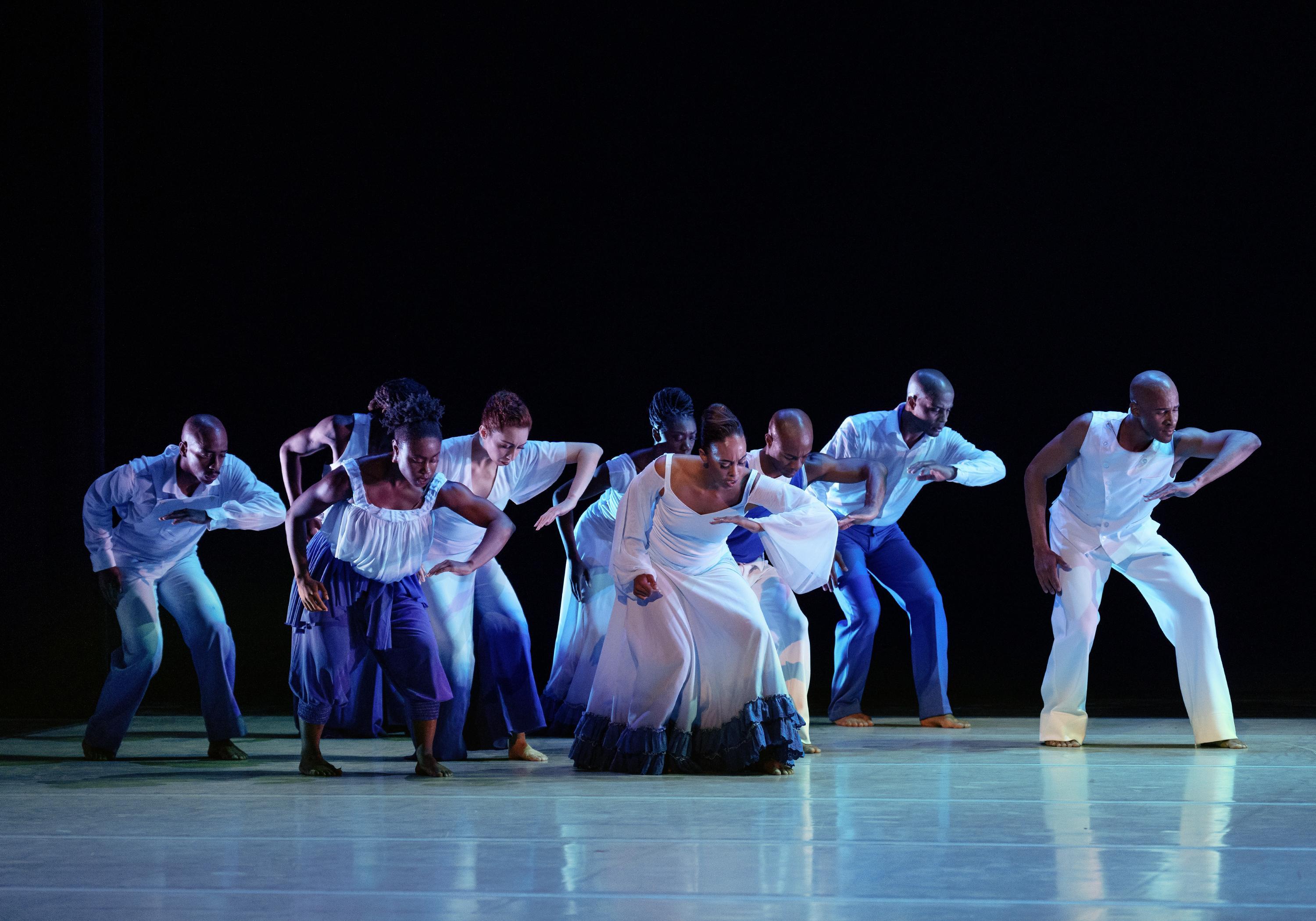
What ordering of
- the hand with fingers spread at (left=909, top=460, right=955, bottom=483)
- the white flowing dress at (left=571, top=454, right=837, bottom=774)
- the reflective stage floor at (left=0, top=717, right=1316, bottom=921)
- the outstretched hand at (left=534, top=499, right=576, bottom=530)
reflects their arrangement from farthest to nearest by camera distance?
the hand with fingers spread at (left=909, top=460, right=955, bottom=483) < the outstretched hand at (left=534, top=499, right=576, bottom=530) < the white flowing dress at (left=571, top=454, right=837, bottom=774) < the reflective stage floor at (left=0, top=717, right=1316, bottom=921)

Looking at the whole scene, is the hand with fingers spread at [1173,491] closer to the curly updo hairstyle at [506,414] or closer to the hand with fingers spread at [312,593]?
the curly updo hairstyle at [506,414]

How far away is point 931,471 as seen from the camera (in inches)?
241

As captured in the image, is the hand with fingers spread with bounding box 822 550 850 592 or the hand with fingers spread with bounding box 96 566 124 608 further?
the hand with fingers spread with bounding box 822 550 850 592

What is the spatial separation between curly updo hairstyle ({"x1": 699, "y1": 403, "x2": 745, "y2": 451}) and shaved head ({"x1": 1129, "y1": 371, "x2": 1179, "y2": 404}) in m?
1.38


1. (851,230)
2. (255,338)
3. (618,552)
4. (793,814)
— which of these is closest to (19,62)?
(255,338)

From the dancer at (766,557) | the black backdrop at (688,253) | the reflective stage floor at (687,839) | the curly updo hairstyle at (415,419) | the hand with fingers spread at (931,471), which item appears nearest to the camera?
the reflective stage floor at (687,839)

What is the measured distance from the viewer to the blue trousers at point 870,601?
6.21 meters

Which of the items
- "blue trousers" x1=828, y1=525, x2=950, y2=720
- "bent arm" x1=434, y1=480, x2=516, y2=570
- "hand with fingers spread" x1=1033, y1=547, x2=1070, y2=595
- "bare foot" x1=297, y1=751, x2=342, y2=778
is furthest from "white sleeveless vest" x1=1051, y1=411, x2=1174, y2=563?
"bare foot" x1=297, y1=751, x2=342, y2=778

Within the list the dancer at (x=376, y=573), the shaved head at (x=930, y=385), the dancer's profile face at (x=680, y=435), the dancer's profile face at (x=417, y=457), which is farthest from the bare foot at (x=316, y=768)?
the shaved head at (x=930, y=385)

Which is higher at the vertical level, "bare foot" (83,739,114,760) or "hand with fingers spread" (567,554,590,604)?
"hand with fingers spread" (567,554,590,604)

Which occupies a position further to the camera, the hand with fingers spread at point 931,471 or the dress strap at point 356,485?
the hand with fingers spread at point 931,471

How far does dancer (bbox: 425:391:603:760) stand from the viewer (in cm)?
516

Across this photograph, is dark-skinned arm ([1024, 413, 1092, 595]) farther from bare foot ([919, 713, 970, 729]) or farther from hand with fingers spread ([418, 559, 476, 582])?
hand with fingers spread ([418, 559, 476, 582])

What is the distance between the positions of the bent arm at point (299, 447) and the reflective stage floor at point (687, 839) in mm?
1183
